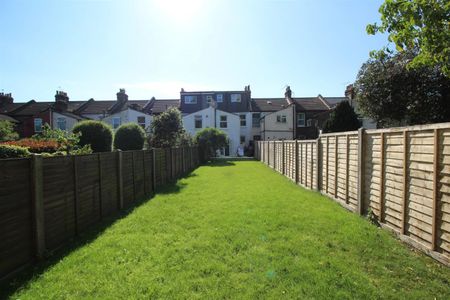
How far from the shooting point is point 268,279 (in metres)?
3.90

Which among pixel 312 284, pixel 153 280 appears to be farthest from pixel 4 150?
pixel 312 284

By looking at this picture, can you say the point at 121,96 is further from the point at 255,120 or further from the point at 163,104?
the point at 255,120

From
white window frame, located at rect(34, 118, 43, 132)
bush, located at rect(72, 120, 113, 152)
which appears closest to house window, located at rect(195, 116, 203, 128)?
white window frame, located at rect(34, 118, 43, 132)

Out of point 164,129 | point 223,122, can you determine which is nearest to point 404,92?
point 164,129

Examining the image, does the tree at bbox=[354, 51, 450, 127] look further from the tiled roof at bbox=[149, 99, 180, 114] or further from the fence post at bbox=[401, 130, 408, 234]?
the tiled roof at bbox=[149, 99, 180, 114]

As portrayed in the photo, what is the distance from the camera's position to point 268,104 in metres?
42.6

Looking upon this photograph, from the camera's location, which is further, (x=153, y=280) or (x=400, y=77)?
(x=400, y=77)

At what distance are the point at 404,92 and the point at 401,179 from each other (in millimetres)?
14326

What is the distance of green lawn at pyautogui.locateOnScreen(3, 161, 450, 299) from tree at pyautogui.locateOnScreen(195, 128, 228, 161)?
70.1ft

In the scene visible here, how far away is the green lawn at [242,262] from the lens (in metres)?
3.62

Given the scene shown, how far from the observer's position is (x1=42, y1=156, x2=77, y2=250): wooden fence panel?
4.80 meters

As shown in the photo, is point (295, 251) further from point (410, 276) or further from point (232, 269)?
point (410, 276)

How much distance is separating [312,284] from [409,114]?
692 inches

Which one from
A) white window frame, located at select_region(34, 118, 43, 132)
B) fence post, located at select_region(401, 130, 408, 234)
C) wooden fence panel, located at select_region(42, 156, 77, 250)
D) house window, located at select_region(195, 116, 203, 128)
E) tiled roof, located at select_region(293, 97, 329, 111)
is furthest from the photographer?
tiled roof, located at select_region(293, 97, 329, 111)
